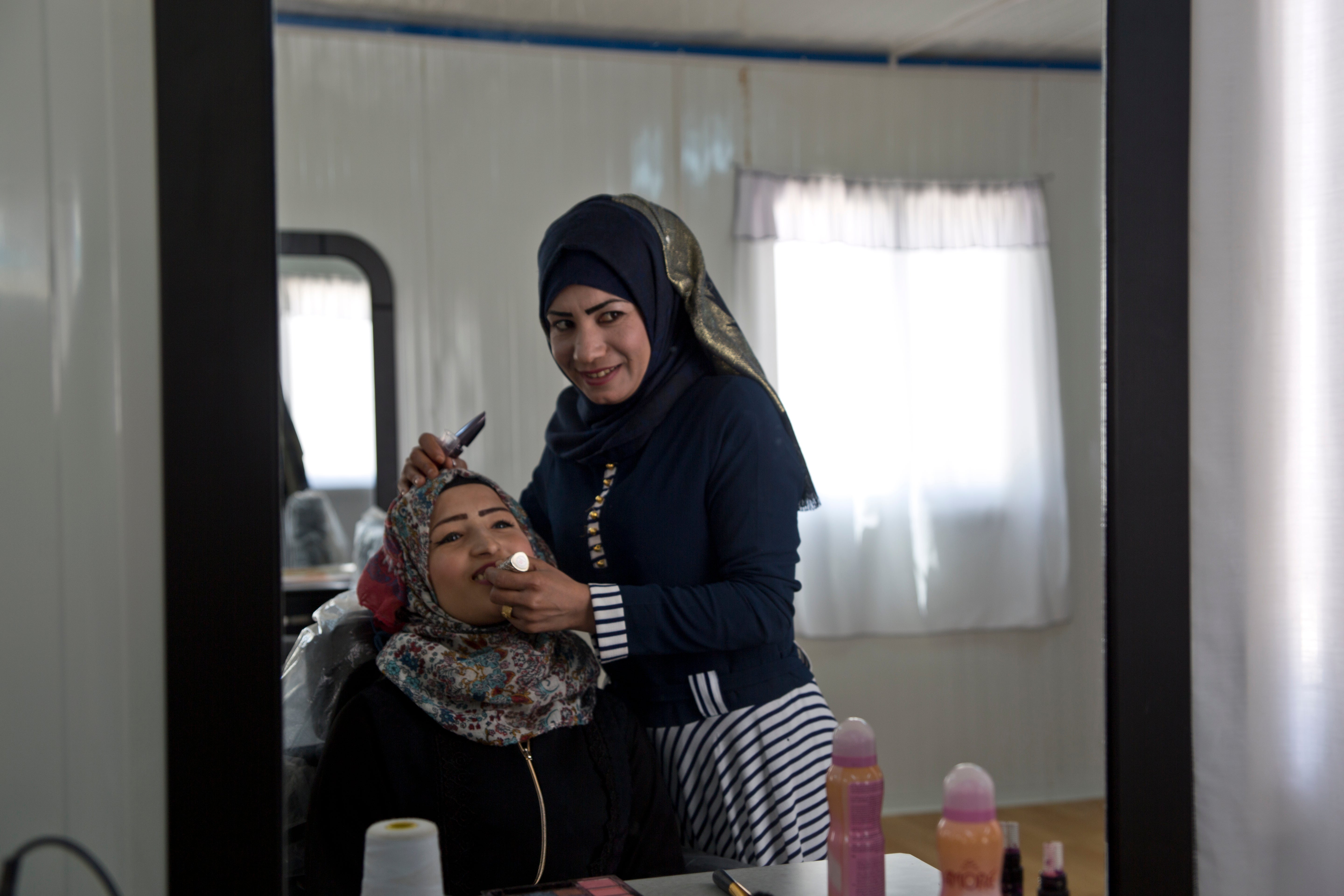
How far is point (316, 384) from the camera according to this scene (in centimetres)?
98

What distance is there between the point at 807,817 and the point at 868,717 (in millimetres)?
123


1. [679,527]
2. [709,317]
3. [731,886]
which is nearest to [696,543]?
[679,527]

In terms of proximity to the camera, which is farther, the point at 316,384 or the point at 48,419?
the point at 316,384

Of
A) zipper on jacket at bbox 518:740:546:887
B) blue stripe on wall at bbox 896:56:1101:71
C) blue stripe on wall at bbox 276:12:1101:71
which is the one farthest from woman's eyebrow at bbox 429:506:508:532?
blue stripe on wall at bbox 896:56:1101:71

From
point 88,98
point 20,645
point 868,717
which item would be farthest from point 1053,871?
point 88,98

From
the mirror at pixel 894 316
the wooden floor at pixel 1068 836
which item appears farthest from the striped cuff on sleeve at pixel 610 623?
the wooden floor at pixel 1068 836

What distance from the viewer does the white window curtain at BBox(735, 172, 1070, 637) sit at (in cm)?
111

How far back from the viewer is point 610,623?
1070 millimetres

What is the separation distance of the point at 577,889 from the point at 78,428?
23.9 inches

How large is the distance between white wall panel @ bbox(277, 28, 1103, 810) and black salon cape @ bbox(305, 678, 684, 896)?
24cm

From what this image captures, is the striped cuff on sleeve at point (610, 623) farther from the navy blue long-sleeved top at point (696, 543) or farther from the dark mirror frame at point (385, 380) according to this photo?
the dark mirror frame at point (385, 380)

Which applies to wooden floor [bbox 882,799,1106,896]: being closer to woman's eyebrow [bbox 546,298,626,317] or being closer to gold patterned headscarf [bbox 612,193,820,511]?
gold patterned headscarf [bbox 612,193,820,511]

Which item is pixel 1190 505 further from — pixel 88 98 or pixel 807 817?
pixel 88 98

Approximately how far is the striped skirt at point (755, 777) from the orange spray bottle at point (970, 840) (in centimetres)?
18
